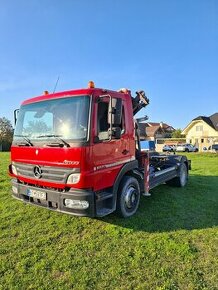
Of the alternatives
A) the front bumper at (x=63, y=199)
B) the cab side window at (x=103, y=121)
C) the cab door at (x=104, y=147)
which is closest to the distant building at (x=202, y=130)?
the cab door at (x=104, y=147)

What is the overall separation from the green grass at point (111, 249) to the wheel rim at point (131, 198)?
0.82ft

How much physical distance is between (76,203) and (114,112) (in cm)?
172

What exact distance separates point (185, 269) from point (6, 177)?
744 cm

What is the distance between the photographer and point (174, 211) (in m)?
6.26

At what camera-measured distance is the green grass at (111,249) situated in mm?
3512

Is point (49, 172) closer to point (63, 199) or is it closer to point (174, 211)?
point (63, 199)

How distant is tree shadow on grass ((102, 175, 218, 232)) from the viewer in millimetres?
5376

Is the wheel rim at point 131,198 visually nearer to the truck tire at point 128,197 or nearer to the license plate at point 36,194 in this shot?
the truck tire at point 128,197

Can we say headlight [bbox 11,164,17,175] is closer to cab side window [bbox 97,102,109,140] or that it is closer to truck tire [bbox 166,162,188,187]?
cab side window [bbox 97,102,109,140]

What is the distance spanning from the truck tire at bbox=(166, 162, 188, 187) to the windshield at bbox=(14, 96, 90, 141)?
5153 mm

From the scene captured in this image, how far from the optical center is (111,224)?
534 cm

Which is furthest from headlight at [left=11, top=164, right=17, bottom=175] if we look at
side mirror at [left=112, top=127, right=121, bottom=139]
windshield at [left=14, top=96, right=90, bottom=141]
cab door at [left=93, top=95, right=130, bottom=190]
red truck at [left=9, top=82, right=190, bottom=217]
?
side mirror at [left=112, top=127, right=121, bottom=139]

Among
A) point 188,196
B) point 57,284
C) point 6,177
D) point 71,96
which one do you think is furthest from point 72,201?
point 6,177

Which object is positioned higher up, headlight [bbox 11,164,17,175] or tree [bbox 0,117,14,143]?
tree [bbox 0,117,14,143]
